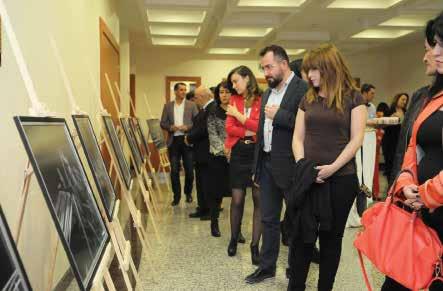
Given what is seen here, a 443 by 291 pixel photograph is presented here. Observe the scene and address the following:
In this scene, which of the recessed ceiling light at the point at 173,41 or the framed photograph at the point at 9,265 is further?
the recessed ceiling light at the point at 173,41

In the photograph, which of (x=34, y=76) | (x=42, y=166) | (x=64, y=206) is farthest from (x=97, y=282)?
(x=34, y=76)

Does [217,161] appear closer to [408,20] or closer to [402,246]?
[402,246]

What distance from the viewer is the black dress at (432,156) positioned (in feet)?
5.06

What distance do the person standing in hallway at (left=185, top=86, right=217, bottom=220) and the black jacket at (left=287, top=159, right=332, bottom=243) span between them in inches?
78.2

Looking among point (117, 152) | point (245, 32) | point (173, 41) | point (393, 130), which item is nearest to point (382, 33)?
point (393, 130)

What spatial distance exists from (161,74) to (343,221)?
856cm

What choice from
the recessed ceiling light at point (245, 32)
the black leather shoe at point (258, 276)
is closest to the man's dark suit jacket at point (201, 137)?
the black leather shoe at point (258, 276)

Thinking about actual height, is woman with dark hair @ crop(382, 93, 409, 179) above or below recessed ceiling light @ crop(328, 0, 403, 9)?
below

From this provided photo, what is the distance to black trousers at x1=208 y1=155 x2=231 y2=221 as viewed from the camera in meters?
3.83

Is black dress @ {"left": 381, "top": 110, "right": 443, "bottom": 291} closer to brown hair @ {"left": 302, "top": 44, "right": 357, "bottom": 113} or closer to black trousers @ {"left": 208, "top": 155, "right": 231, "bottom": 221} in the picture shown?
brown hair @ {"left": 302, "top": 44, "right": 357, "bottom": 113}

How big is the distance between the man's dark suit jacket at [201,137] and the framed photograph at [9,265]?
11.2 feet

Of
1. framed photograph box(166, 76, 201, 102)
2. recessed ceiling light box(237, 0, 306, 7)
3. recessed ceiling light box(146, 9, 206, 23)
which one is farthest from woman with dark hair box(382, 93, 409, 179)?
framed photograph box(166, 76, 201, 102)

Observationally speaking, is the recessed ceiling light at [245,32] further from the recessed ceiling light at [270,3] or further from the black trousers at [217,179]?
the black trousers at [217,179]

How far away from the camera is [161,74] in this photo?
10.2m
